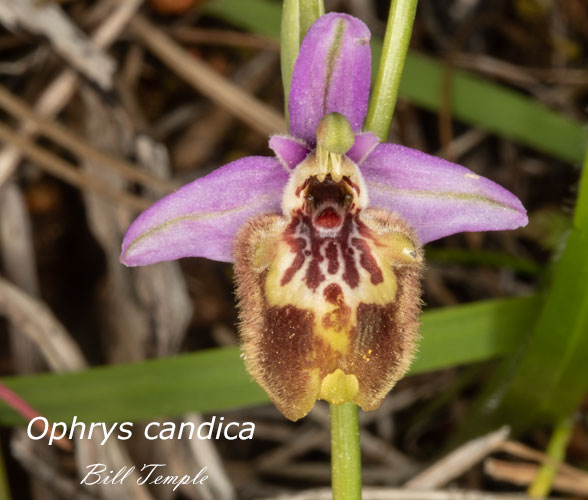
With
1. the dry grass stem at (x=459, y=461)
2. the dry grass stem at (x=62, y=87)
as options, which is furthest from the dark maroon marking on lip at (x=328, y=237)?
the dry grass stem at (x=62, y=87)

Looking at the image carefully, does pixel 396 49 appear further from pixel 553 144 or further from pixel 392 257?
pixel 553 144

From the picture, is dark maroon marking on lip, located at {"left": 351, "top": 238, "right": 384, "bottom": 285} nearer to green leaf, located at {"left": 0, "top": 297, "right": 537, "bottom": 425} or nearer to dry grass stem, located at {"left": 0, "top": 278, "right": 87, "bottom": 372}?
green leaf, located at {"left": 0, "top": 297, "right": 537, "bottom": 425}

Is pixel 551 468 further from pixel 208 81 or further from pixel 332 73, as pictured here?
pixel 208 81

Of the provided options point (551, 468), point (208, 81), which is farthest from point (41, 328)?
point (551, 468)

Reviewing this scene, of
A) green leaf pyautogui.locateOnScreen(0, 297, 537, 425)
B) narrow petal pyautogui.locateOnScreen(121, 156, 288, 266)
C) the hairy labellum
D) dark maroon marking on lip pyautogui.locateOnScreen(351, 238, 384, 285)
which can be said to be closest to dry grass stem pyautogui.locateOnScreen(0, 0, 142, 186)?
green leaf pyautogui.locateOnScreen(0, 297, 537, 425)

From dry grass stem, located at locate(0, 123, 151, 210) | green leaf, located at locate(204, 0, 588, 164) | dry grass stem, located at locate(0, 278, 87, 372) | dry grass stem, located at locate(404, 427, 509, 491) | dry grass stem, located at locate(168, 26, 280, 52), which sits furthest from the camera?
dry grass stem, located at locate(168, 26, 280, 52)

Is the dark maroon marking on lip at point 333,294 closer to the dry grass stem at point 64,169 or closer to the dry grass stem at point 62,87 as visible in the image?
the dry grass stem at point 64,169
